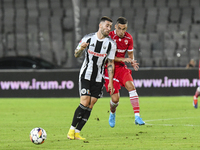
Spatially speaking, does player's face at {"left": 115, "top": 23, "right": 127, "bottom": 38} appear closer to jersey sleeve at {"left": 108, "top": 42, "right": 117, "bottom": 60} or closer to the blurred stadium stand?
jersey sleeve at {"left": 108, "top": 42, "right": 117, "bottom": 60}

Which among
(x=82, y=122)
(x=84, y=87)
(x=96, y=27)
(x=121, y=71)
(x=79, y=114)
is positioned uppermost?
(x=84, y=87)

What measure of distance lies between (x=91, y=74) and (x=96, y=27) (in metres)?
15.4

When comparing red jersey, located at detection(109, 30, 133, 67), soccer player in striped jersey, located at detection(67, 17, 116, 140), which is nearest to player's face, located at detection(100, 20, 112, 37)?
soccer player in striped jersey, located at detection(67, 17, 116, 140)

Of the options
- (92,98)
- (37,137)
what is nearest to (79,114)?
(92,98)

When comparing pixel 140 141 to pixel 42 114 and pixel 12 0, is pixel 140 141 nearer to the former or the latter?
pixel 42 114

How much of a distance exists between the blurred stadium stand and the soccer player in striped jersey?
1041 centimetres

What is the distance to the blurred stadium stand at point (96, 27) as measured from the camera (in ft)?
62.1

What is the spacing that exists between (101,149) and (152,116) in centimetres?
508

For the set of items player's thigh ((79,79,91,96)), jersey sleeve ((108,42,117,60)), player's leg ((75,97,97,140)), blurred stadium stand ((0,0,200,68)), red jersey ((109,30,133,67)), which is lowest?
blurred stadium stand ((0,0,200,68))

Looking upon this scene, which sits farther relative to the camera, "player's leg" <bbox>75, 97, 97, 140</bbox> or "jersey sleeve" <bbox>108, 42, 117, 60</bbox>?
"jersey sleeve" <bbox>108, 42, 117, 60</bbox>

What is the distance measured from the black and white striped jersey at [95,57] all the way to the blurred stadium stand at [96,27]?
409 inches

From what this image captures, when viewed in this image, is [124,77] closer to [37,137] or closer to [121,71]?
[121,71]

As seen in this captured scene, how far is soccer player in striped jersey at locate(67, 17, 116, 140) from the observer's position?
6.92 metres

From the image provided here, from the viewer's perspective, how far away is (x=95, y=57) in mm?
7129
